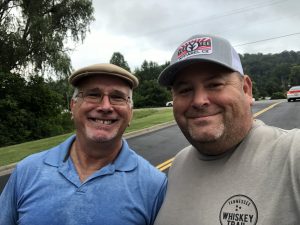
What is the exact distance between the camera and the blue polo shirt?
2588 millimetres

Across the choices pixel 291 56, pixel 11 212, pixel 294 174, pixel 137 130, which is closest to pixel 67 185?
pixel 11 212

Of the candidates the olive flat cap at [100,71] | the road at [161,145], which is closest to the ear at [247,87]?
the olive flat cap at [100,71]

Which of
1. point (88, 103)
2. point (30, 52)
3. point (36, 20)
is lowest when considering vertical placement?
point (88, 103)

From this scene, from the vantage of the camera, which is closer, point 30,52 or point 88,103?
point 88,103

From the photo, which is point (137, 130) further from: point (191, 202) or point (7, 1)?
point (191, 202)

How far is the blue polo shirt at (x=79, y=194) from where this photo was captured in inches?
102

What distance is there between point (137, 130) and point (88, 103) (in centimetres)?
1529

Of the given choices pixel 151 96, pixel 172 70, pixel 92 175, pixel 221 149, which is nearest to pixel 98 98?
pixel 92 175

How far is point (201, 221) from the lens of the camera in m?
2.16

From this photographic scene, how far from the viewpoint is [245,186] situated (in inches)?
81.3

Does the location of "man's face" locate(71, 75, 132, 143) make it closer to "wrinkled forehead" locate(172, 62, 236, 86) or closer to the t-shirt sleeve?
the t-shirt sleeve

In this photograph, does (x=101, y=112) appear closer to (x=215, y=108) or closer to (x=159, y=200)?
(x=159, y=200)

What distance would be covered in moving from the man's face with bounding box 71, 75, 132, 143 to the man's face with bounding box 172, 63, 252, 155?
2.05 ft

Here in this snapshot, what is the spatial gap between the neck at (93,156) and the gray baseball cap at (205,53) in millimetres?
774
